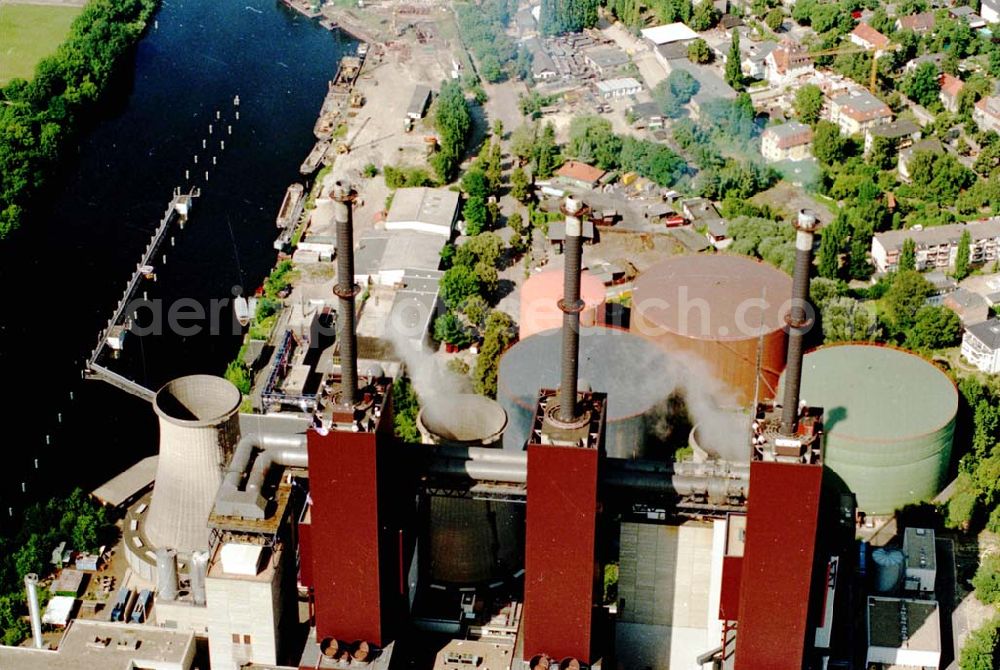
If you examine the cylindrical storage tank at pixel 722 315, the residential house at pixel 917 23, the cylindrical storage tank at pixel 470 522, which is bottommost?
the residential house at pixel 917 23

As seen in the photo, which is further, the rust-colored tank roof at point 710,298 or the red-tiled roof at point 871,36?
the red-tiled roof at point 871,36

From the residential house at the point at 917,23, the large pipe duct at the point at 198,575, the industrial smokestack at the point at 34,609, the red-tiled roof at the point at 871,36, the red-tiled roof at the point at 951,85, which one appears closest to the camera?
the large pipe duct at the point at 198,575

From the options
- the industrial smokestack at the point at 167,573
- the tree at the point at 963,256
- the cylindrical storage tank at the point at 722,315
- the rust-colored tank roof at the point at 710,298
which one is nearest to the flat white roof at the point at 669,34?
the tree at the point at 963,256

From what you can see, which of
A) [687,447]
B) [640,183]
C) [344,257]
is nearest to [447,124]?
[640,183]

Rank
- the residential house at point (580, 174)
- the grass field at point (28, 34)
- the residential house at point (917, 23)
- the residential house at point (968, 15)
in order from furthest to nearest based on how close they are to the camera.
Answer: the residential house at point (968, 15)
the residential house at point (917, 23)
the grass field at point (28, 34)
the residential house at point (580, 174)

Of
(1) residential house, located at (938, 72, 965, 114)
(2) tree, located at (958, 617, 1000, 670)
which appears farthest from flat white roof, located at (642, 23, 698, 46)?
(2) tree, located at (958, 617, 1000, 670)

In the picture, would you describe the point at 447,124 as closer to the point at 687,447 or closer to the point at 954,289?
the point at 954,289

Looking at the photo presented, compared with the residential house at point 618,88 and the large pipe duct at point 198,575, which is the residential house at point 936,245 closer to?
the residential house at point 618,88

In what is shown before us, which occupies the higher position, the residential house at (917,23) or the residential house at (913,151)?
the residential house at (913,151)
